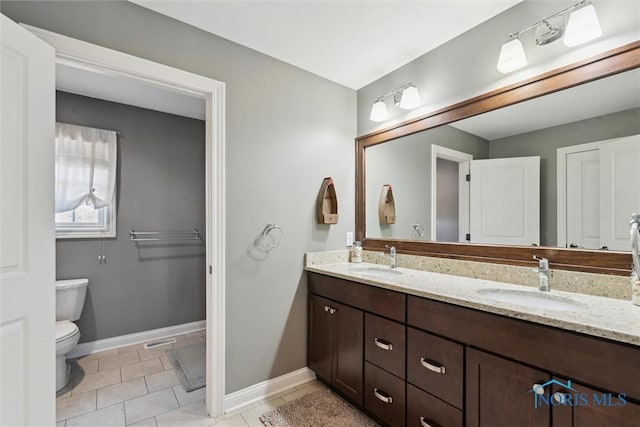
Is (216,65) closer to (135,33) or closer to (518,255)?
(135,33)

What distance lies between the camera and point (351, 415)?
184 cm

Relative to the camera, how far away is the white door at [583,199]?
143cm

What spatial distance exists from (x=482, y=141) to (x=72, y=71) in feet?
10.0

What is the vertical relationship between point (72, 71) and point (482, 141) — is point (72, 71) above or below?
above

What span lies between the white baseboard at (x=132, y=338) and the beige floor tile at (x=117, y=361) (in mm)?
189

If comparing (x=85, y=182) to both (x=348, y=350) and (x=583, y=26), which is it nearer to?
(x=348, y=350)

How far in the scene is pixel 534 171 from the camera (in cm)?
164

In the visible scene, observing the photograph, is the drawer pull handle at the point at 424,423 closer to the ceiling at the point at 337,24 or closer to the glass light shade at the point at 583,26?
the glass light shade at the point at 583,26

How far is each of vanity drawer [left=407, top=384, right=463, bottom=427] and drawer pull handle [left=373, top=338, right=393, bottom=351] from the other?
0.20m

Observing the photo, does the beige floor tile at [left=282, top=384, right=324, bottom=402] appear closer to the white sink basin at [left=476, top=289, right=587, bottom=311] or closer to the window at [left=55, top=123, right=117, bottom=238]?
the white sink basin at [left=476, top=289, right=587, bottom=311]

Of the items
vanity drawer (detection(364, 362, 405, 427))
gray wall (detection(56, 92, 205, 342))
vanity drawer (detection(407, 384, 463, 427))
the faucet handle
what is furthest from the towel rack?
the faucet handle

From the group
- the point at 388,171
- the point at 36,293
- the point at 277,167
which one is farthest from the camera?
the point at 388,171

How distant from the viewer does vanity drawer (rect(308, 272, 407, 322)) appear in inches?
62.9

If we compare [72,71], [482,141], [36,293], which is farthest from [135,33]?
[482,141]
